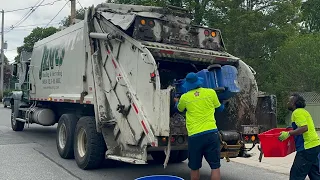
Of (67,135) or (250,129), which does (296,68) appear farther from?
(67,135)

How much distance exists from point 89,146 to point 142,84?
1.81 metres

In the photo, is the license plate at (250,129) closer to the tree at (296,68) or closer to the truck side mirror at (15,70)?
the tree at (296,68)

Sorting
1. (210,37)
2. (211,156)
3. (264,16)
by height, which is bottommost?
(211,156)

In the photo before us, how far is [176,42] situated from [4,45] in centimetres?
4546

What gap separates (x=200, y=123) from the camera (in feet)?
17.9

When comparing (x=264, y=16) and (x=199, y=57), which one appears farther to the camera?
(x=264, y=16)

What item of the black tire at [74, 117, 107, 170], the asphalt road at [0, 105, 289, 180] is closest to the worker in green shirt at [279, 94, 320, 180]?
the asphalt road at [0, 105, 289, 180]

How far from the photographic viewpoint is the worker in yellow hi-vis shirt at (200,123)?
5.45 meters

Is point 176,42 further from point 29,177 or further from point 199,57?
point 29,177

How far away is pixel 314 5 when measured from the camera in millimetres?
33812

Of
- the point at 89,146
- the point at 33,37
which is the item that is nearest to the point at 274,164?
the point at 89,146

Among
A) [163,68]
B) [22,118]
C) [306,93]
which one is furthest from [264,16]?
[163,68]

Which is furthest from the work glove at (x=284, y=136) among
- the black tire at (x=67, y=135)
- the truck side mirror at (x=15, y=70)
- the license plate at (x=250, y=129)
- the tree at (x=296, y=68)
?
the truck side mirror at (x=15, y=70)

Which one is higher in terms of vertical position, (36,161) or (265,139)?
(265,139)
